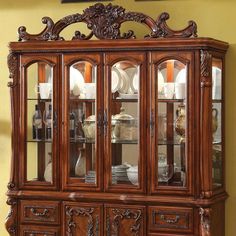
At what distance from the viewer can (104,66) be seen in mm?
5125

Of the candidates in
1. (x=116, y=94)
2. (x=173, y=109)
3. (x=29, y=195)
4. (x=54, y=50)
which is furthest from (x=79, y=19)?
(x=29, y=195)

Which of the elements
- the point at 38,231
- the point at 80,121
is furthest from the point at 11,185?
the point at 80,121

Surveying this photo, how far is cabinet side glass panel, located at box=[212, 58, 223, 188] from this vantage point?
506 cm

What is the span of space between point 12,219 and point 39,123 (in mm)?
760

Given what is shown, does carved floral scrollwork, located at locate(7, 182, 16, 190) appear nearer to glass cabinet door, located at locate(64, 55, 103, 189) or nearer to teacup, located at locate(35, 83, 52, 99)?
glass cabinet door, located at locate(64, 55, 103, 189)

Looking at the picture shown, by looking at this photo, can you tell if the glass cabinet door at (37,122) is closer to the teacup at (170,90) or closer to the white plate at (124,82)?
the white plate at (124,82)

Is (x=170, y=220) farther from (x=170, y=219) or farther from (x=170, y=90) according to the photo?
(x=170, y=90)

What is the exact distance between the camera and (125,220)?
508 centimetres

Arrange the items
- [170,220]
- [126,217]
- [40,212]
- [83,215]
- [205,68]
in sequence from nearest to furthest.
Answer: [205,68], [170,220], [126,217], [83,215], [40,212]

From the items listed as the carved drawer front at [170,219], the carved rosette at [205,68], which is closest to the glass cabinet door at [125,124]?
the carved drawer front at [170,219]

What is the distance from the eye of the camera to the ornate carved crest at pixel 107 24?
4992 millimetres

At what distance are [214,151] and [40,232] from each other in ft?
4.75

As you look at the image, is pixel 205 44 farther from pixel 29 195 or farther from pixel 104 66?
pixel 29 195

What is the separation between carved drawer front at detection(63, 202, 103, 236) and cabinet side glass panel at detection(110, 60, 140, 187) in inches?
10.2
